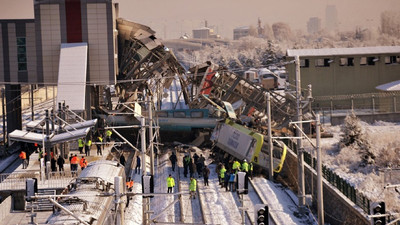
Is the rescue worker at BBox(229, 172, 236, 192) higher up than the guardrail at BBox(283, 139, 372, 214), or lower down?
lower down

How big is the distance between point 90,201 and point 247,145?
20244 millimetres

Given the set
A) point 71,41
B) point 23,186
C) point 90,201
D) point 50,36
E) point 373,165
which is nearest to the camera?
point 90,201

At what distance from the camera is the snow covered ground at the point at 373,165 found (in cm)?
3581

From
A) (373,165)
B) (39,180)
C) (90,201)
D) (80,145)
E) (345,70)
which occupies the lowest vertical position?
(373,165)

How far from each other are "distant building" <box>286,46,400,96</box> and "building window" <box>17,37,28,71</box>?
24487 millimetres

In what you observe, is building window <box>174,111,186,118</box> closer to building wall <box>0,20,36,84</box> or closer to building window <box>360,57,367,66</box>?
building wall <box>0,20,36,84</box>

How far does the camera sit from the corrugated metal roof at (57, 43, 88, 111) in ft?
177

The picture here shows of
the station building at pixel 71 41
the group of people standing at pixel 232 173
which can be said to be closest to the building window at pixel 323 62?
the station building at pixel 71 41

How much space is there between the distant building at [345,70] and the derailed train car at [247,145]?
25.3 metres

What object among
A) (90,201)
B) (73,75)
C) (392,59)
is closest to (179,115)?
(73,75)

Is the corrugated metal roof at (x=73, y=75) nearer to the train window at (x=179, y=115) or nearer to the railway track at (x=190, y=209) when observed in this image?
the train window at (x=179, y=115)

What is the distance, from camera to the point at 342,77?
235 ft

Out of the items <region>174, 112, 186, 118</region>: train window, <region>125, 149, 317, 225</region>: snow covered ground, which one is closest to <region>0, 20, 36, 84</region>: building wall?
<region>174, 112, 186, 118</region>: train window

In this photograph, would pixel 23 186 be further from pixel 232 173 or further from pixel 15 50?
pixel 15 50
